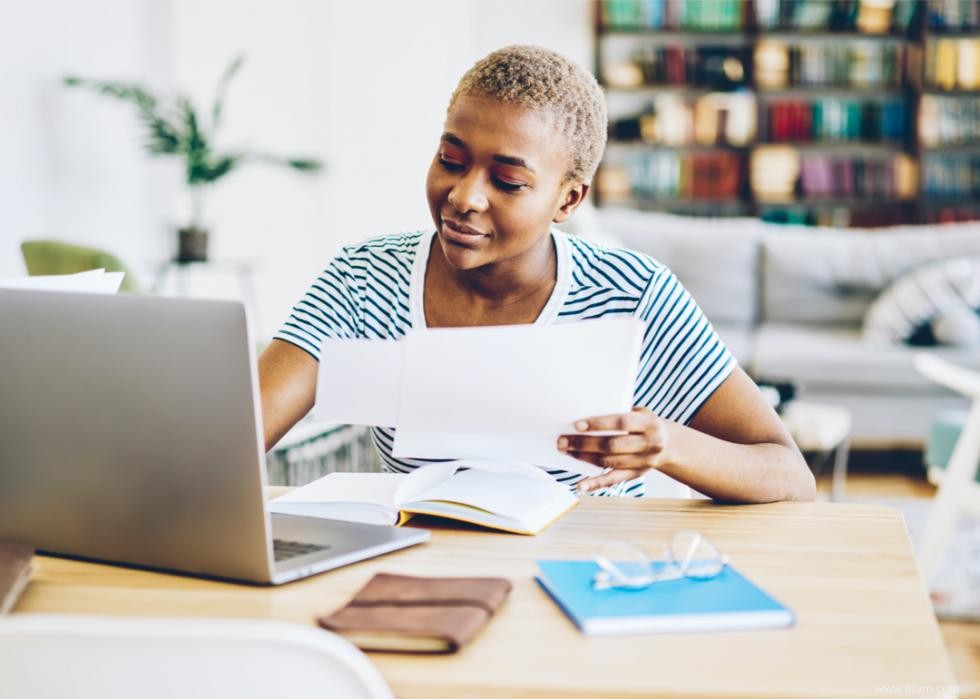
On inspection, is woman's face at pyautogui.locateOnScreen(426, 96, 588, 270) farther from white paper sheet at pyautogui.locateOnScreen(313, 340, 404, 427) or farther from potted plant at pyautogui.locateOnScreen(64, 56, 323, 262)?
potted plant at pyautogui.locateOnScreen(64, 56, 323, 262)

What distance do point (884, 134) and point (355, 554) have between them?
208 inches

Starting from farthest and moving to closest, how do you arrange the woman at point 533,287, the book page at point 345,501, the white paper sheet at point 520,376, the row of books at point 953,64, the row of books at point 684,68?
the row of books at point 684,68 → the row of books at point 953,64 → the woman at point 533,287 → the book page at point 345,501 → the white paper sheet at point 520,376

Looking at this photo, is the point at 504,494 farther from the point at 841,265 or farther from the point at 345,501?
the point at 841,265

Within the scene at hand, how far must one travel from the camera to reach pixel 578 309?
130 centimetres

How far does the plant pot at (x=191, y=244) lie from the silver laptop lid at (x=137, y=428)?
3109 millimetres

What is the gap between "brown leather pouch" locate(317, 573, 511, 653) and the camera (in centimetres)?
72

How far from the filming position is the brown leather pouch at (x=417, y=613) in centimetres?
72

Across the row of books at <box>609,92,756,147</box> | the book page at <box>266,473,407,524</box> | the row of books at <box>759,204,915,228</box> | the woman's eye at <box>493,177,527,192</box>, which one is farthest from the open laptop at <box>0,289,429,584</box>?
the row of books at <box>759,204,915,228</box>

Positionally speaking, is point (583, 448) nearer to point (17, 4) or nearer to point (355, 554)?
point (355, 554)

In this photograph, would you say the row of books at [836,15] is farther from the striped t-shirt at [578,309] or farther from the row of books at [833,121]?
the striped t-shirt at [578,309]

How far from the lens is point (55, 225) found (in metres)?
3.70

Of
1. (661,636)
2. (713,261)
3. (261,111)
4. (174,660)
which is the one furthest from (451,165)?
(261,111)

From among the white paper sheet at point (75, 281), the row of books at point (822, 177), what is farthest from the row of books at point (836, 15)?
the white paper sheet at point (75, 281)

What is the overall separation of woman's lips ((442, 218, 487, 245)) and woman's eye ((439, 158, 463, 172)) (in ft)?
0.18
